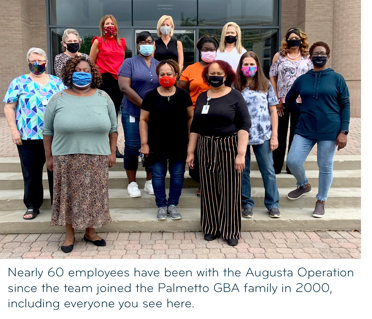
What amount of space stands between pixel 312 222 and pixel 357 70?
32.6 ft

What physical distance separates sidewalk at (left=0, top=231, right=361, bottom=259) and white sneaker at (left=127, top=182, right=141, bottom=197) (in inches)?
24.3

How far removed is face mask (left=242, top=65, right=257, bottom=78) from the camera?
431cm

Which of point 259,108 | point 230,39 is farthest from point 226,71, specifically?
point 230,39

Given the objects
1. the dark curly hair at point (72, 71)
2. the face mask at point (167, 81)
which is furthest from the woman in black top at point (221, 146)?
the dark curly hair at point (72, 71)

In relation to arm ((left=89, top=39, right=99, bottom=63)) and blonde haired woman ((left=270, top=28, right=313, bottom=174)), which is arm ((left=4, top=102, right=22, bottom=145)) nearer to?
arm ((left=89, top=39, right=99, bottom=63))

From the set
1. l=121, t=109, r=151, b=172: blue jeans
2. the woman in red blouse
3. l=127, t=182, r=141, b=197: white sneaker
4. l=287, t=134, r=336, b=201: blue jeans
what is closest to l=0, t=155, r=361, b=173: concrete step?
l=127, t=182, r=141, b=197: white sneaker

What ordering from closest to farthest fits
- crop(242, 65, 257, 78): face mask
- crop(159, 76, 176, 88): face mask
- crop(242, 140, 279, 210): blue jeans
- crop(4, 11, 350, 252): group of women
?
1. crop(4, 11, 350, 252): group of women
2. crop(159, 76, 176, 88): face mask
3. crop(242, 65, 257, 78): face mask
4. crop(242, 140, 279, 210): blue jeans

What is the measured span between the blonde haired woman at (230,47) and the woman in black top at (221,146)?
1006mm

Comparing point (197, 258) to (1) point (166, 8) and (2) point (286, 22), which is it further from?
(2) point (286, 22)

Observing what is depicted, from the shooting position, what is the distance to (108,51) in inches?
213

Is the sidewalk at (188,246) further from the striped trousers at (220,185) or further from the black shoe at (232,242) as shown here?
the striped trousers at (220,185)

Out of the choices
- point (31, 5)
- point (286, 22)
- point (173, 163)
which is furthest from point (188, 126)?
point (31, 5)
